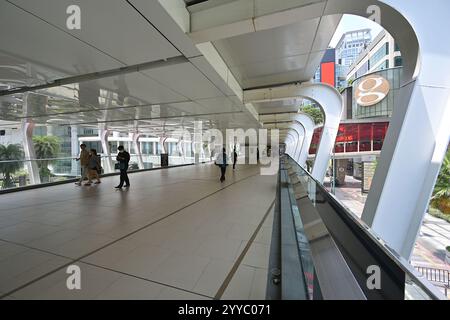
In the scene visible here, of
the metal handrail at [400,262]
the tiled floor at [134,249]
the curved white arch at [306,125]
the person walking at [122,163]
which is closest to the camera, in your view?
the metal handrail at [400,262]

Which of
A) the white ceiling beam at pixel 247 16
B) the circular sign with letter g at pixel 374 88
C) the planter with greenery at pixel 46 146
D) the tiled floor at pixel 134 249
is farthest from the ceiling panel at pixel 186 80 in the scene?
the planter with greenery at pixel 46 146

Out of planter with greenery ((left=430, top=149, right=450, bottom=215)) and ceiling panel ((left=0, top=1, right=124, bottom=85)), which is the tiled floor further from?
planter with greenery ((left=430, top=149, right=450, bottom=215))

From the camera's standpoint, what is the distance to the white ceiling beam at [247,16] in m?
2.39

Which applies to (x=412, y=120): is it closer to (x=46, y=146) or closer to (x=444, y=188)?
(x=444, y=188)

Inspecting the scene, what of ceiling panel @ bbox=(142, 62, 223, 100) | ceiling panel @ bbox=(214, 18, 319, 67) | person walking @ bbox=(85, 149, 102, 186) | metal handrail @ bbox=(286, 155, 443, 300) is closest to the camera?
metal handrail @ bbox=(286, 155, 443, 300)

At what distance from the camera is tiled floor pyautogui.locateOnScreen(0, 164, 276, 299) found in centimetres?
179

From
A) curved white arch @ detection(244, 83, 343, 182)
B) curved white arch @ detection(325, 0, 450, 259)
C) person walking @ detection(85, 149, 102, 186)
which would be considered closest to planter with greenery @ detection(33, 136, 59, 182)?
person walking @ detection(85, 149, 102, 186)

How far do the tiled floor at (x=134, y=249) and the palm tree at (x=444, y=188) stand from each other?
1327cm

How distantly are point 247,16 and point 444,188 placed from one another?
1556 centimetres

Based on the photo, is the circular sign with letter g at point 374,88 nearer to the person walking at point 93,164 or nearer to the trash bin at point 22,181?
the person walking at point 93,164

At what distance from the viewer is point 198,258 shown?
7.51ft

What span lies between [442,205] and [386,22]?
1547 cm

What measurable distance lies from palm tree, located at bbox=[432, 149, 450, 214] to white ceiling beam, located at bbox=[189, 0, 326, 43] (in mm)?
14005
